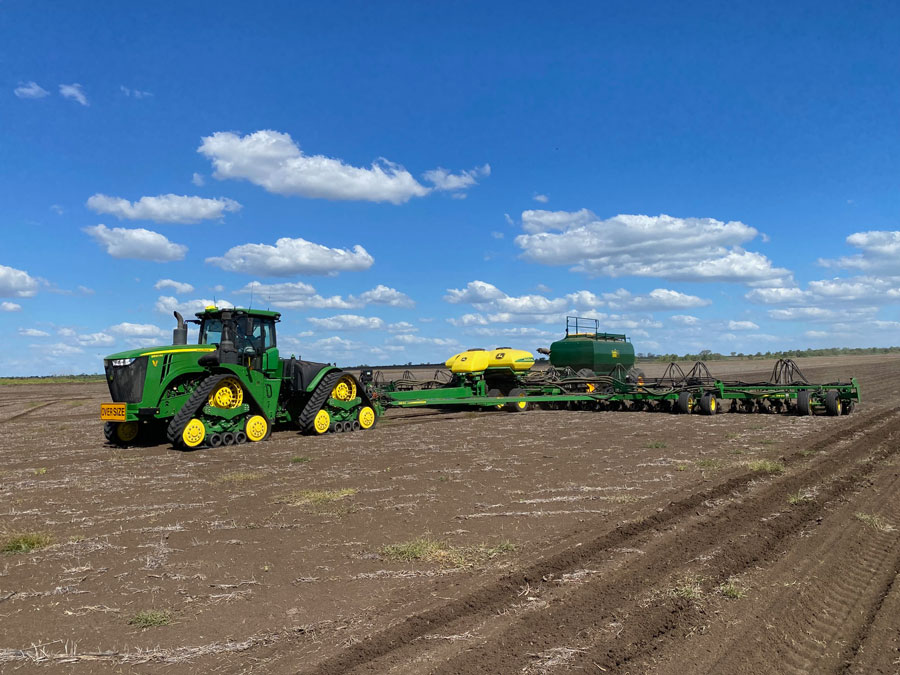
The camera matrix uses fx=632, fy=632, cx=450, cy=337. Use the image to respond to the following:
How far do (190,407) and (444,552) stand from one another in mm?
Result: 8680

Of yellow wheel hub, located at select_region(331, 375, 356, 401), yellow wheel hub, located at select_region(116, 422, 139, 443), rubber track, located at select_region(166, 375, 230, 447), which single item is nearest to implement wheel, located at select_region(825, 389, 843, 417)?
yellow wheel hub, located at select_region(331, 375, 356, 401)

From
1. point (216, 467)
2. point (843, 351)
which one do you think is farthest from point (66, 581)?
point (843, 351)

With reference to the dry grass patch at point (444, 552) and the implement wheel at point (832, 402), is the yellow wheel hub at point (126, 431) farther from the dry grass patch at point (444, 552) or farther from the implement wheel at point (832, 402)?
the implement wheel at point (832, 402)

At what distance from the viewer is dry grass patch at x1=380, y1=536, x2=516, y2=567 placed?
5.66 meters

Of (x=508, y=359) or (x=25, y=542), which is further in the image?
(x=508, y=359)

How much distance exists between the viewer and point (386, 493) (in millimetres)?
8633

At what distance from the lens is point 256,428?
46.6ft

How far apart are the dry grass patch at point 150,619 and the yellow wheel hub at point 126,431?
417 inches

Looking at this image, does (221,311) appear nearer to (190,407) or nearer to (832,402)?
(190,407)

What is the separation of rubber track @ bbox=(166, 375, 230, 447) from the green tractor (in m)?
0.02

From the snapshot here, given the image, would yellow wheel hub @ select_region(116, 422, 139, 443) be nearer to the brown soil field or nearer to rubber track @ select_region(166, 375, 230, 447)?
rubber track @ select_region(166, 375, 230, 447)

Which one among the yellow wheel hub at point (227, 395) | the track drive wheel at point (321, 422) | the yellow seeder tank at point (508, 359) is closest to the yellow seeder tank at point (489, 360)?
the yellow seeder tank at point (508, 359)

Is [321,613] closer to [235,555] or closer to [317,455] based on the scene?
[235,555]

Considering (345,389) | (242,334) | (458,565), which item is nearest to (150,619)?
(458,565)
